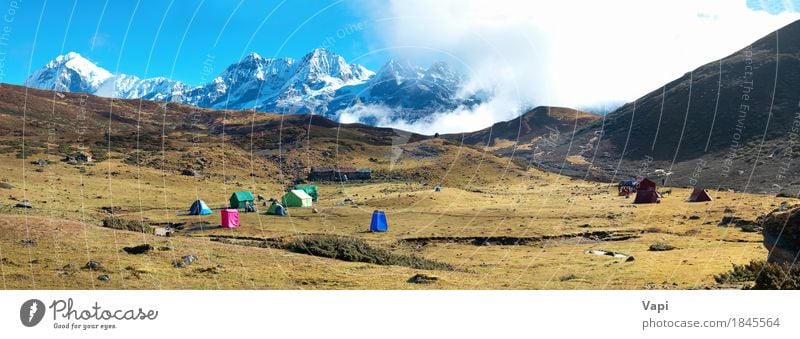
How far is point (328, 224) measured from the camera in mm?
62656

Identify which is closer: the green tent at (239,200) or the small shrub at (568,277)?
the small shrub at (568,277)

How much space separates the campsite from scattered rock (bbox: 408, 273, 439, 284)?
0.73 ft

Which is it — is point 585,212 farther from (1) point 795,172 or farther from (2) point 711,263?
(1) point 795,172

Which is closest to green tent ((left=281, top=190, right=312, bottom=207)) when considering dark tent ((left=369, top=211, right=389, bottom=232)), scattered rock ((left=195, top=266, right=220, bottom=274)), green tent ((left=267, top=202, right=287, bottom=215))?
green tent ((left=267, top=202, right=287, bottom=215))

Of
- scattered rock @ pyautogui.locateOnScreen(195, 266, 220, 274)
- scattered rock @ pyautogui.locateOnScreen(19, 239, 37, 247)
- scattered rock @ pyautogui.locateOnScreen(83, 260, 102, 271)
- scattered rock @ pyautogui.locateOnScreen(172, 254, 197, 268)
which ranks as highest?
scattered rock @ pyautogui.locateOnScreen(19, 239, 37, 247)

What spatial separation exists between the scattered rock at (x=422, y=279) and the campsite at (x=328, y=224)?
0.73 ft

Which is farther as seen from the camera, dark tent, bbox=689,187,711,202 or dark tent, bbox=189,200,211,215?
dark tent, bbox=689,187,711,202

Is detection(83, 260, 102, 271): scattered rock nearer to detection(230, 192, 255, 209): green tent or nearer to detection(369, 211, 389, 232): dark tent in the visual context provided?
detection(369, 211, 389, 232): dark tent

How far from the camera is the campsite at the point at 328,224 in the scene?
24.6 metres

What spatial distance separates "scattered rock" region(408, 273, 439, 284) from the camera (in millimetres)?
24547

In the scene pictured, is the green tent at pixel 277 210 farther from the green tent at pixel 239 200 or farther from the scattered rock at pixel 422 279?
the scattered rock at pixel 422 279

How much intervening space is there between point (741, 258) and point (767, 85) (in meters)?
179

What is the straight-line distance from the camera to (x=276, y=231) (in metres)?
55.2

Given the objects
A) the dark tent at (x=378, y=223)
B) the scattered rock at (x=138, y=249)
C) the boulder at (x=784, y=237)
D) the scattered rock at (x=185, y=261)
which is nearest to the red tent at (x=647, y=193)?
the dark tent at (x=378, y=223)
